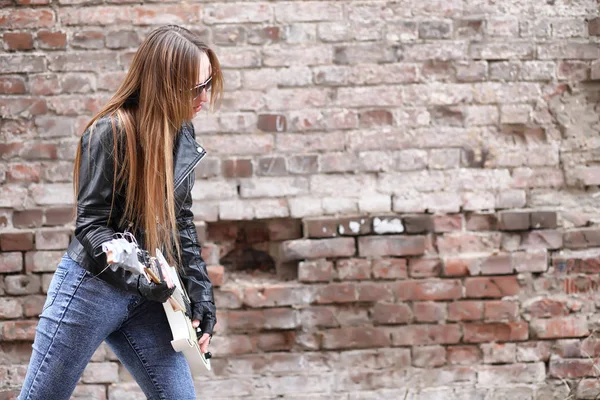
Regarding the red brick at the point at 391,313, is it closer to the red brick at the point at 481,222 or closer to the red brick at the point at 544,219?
the red brick at the point at 481,222

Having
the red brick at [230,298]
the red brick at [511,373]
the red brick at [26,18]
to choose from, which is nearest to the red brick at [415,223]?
the red brick at [511,373]

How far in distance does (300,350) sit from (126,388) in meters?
0.83

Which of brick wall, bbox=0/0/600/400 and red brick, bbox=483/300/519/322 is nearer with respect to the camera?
brick wall, bbox=0/0/600/400

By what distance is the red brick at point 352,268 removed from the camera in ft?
10.6

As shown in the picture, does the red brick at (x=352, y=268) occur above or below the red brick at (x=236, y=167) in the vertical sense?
below

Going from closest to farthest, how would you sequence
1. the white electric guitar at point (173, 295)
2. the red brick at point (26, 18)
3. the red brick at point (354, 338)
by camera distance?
the white electric guitar at point (173, 295)
the red brick at point (26, 18)
the red brick at point (354, 338)

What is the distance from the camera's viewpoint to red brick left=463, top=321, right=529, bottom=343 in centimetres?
329

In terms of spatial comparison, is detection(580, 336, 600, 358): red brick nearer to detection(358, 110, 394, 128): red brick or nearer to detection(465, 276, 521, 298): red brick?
detection(465, 276, 521, 298): red brick

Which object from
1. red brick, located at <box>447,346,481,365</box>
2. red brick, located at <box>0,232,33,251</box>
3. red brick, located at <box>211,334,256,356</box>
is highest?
red brick, located at <box>0,232,33,251</box>

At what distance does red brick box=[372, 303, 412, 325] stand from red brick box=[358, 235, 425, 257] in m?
0.25

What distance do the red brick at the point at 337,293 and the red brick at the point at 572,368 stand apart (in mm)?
1020

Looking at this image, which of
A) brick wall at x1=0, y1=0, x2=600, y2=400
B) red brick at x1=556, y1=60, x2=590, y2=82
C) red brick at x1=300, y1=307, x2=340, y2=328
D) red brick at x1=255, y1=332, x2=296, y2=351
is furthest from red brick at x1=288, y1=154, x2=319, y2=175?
red brick at x1=556, y1=60, x2=590, y2=82

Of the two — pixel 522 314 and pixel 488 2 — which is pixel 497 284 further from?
pixel 488 2

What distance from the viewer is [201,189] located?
3.23 meters
